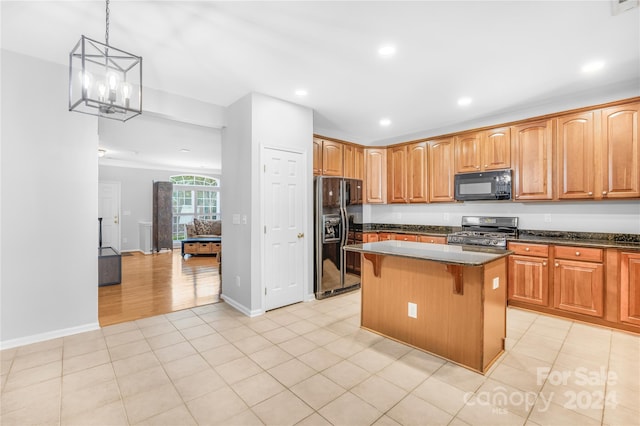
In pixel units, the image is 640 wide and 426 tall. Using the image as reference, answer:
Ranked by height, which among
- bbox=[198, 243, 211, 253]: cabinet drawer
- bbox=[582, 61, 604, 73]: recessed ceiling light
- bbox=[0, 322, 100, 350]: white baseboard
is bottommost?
bbox=[0, 322, 100, 350]: white baseboard

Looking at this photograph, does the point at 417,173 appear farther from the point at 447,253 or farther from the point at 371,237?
the point at 447,253

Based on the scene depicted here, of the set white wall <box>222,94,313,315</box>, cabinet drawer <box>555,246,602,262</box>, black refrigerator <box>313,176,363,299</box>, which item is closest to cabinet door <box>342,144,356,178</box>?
black refrigerator <box>313,176,363,299</box>

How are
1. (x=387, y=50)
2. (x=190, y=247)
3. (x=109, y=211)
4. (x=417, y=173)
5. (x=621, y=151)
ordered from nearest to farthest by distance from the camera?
1. (x=387, y=50)
2. (x=621, y=151)
3. (x=417, y=173)
4. (x=190, y=247)
5. (x=109, y=211)

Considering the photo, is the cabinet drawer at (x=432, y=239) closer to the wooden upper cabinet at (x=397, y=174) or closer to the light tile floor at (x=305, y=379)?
the wooden upper cabinet at (x=397, y=174)

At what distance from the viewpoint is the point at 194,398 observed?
6.56 feet

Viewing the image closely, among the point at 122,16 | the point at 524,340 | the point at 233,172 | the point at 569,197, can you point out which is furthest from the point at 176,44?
the point at 569,197

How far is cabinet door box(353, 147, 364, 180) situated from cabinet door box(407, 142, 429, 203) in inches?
33.2

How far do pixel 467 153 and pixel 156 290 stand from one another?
5.32 meters

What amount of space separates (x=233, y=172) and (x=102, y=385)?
101 inches

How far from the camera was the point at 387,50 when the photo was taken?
261 cm

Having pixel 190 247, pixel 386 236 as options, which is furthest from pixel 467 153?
pixel 190 247

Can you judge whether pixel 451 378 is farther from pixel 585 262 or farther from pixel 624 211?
pixel 624 211

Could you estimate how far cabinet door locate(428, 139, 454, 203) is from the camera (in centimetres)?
472

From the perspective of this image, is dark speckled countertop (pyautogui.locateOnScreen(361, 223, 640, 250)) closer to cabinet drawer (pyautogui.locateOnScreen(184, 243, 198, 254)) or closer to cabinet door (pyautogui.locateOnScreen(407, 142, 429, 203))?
cabinet door (pyautogui.locateOnScreen(407, 142, 429, 203))
